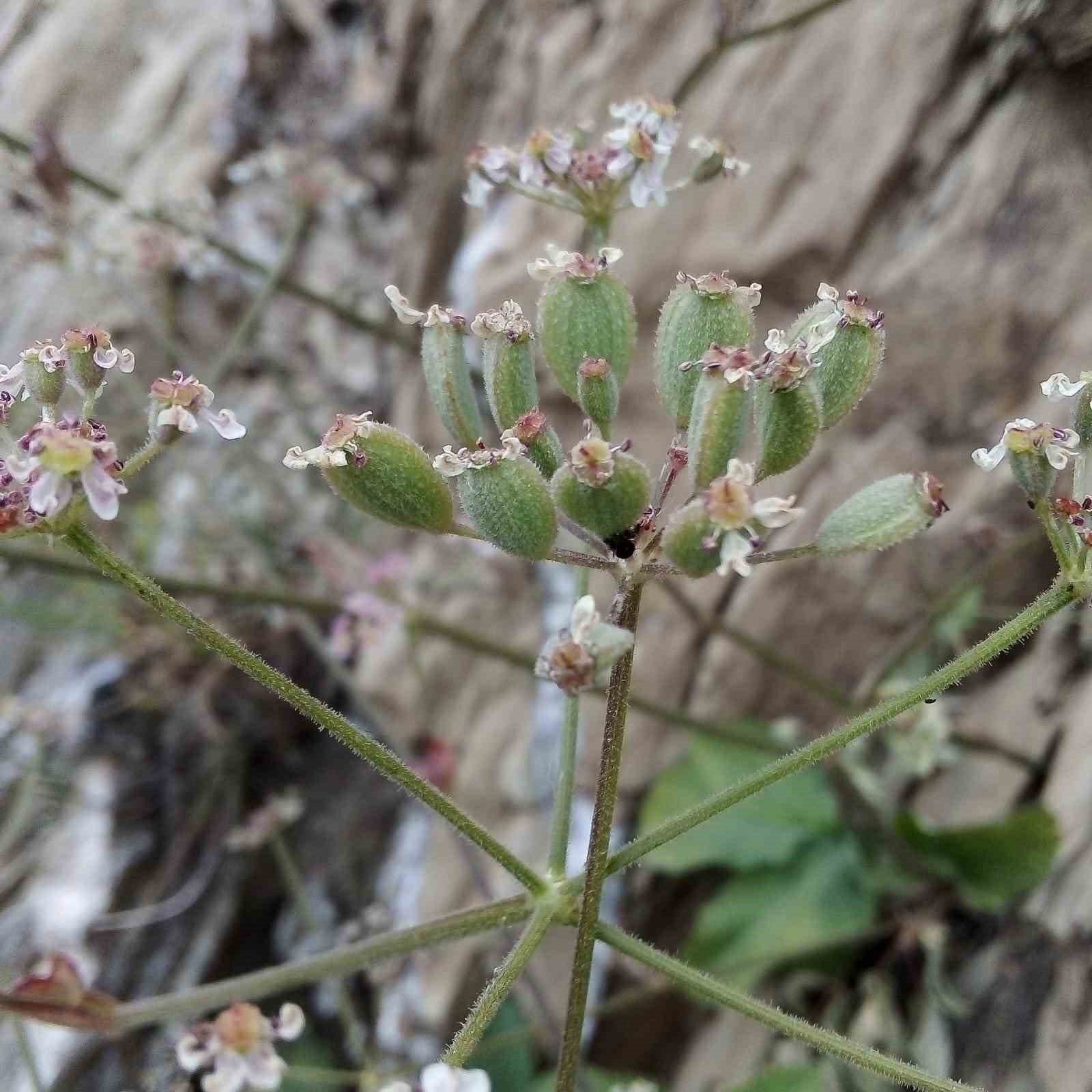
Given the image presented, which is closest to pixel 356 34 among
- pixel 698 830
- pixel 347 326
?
pixel 347 326

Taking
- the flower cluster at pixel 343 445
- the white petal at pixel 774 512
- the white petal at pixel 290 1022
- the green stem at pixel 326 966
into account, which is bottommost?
the white petal at pixel 290 1022

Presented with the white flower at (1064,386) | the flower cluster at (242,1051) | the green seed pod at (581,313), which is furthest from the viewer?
the green seed pod at (581,313)

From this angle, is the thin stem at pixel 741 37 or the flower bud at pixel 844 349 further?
the thin stem at pixel 741 37

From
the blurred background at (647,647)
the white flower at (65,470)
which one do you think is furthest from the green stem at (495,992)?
the blurred background at (647,647)

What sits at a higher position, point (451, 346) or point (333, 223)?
point (333, 223)

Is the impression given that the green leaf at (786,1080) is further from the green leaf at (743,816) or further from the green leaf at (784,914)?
the green leaf at (743,816)

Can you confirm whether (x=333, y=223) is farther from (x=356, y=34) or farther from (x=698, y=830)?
(x=698, y=830)
